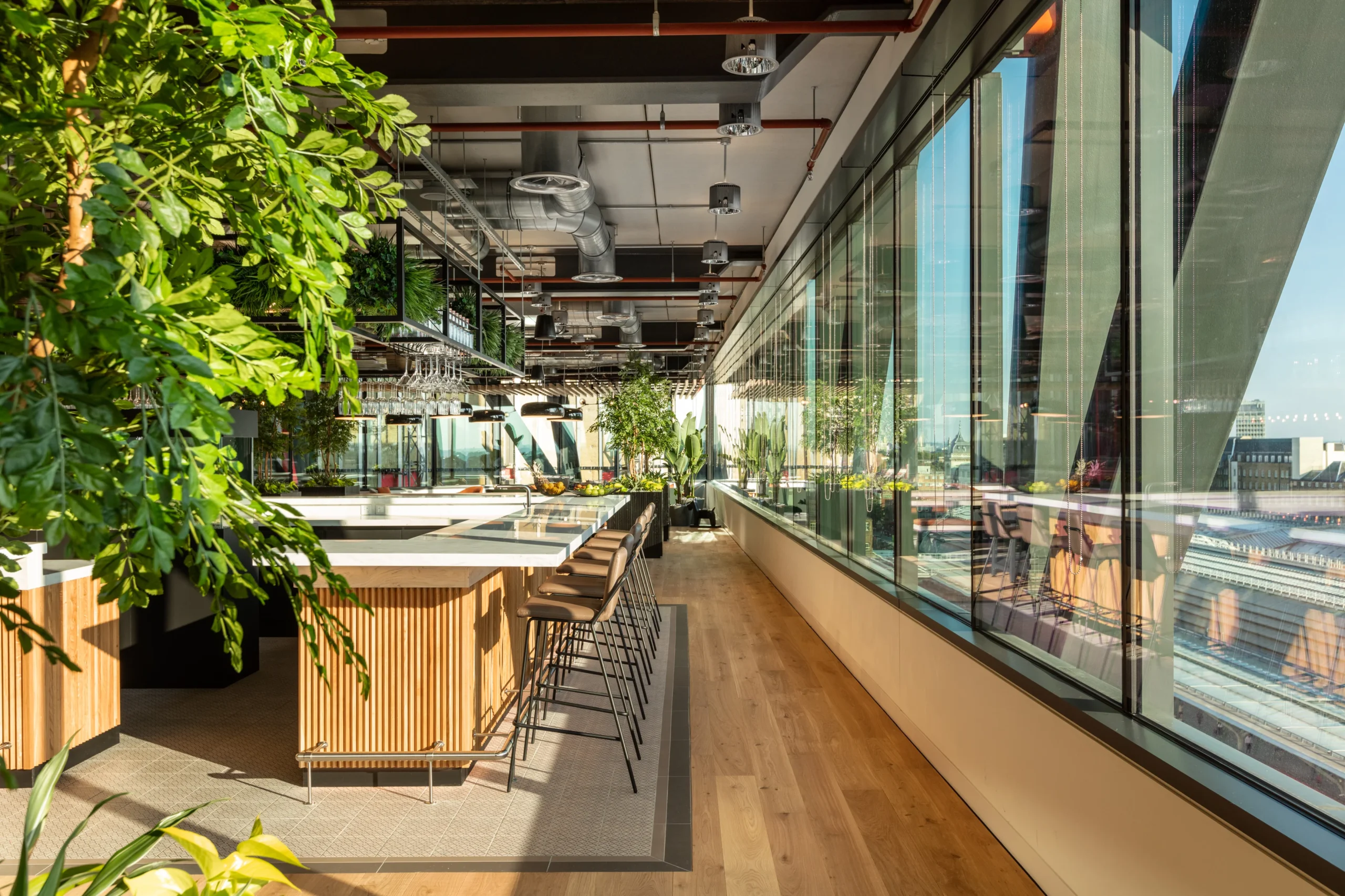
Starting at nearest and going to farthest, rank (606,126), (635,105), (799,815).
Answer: (799,815) → (606,126) → (635,105)

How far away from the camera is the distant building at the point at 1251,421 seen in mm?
1971

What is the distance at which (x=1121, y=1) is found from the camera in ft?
8.39

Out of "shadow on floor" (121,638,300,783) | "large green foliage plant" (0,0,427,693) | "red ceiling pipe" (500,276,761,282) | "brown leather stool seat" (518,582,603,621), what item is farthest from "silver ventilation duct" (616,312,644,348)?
"large green foliage plant" (0,0,427,693)

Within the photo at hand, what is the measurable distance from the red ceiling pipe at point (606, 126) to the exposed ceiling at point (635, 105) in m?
0.11

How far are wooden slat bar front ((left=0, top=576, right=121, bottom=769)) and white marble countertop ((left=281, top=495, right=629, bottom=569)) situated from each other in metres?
1.01

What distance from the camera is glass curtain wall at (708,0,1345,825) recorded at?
182 centimetres

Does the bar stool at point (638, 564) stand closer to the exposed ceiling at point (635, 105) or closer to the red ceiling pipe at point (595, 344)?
the exposed ceiling at point (635, 105)

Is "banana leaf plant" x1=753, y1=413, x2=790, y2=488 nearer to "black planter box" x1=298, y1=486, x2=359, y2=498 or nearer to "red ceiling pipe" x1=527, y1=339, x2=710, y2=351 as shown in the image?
"red ceiling pipe" x1=527, y1=339, x2=710, y2=351

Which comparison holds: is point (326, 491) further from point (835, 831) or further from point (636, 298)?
point (835, 831)

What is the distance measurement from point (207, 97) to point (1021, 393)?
2948 mm

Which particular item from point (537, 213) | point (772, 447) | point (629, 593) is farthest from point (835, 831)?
point (772, 447)

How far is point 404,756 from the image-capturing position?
3.59m

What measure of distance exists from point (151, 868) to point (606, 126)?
16.7 ft

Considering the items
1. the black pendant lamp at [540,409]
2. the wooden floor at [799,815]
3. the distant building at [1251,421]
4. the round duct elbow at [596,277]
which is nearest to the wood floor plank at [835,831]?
the wooden floor at [799,815]
